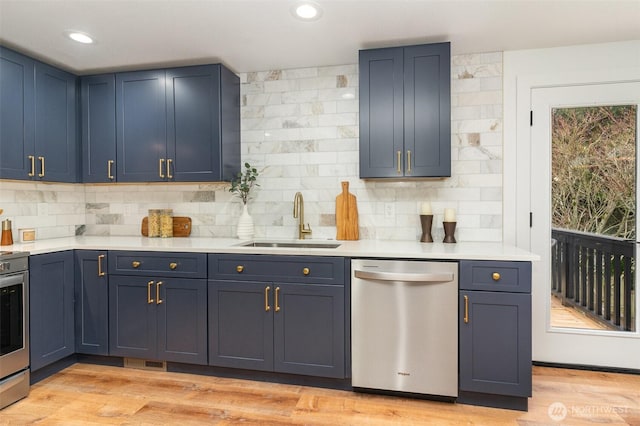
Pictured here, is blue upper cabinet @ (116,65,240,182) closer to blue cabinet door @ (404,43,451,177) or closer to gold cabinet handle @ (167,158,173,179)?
gold cabinet handle @ (167,158,173,179)

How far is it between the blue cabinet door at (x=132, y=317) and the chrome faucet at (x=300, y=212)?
114 cm

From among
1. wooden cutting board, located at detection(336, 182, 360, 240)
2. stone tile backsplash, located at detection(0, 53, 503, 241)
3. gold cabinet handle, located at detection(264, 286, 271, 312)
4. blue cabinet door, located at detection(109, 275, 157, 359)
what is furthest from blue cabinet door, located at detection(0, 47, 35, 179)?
wooden cutting board, located at detection(336, 182, 360, 240)

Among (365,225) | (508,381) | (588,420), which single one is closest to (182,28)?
(365,225)

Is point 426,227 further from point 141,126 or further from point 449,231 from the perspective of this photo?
point 141,126

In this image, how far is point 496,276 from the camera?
2.32 metres

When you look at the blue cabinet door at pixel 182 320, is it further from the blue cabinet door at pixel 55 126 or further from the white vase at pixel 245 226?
the blue cabinet door at pixel 55 126

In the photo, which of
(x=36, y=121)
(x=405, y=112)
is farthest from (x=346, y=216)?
(x=36, y=121)

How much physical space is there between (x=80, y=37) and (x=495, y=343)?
3.29m

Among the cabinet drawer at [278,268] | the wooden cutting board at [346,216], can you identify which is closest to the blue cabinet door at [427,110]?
the wooden cutting board at [346,216]

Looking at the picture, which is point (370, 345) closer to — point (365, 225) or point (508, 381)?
point (508, 381)

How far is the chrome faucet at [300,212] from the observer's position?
10.5 feet

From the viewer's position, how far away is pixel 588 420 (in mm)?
2213

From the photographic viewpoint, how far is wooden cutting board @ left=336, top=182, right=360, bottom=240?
10.3 ft

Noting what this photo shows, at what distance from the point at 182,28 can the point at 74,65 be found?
4.19 feet
